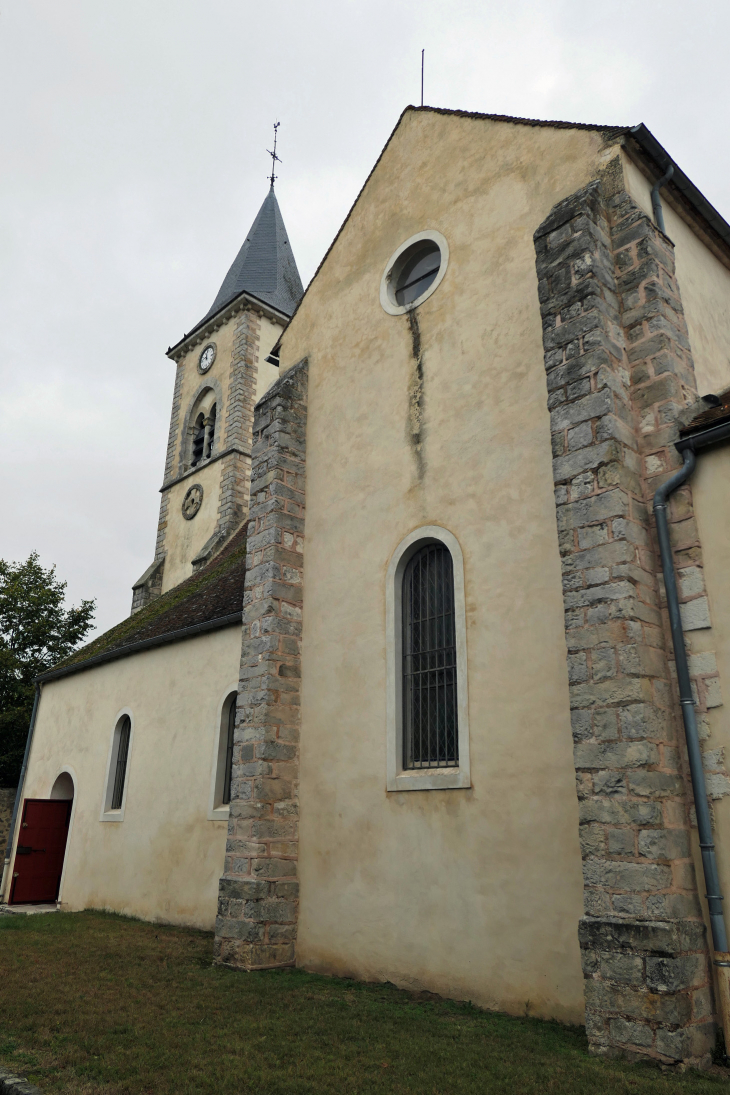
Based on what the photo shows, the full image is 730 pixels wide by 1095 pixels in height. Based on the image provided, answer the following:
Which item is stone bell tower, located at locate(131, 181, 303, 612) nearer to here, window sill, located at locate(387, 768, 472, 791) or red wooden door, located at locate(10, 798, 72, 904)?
red wooden door, located at locate(10, 798, 72, 904)

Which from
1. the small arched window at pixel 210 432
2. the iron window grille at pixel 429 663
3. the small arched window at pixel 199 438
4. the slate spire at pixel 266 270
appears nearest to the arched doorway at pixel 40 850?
the iron window grille at pixel 429 663

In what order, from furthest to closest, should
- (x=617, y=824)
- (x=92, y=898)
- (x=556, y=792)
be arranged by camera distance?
1. (x=92, y=898)
2. (x=556, y=792)
3. (x=617, y=824)

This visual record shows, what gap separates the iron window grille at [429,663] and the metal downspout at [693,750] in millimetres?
2210

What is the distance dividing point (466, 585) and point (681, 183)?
14.2 feet

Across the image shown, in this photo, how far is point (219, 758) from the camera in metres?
10.6

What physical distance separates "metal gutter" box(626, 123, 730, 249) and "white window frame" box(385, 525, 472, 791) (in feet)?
12.7

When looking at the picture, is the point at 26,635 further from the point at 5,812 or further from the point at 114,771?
the point at 114,771

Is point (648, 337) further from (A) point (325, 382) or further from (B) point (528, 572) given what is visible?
(A) point (325, 382)

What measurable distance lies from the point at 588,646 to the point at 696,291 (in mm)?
4050

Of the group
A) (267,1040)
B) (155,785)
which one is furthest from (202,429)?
(267,1040)

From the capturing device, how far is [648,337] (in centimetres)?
627

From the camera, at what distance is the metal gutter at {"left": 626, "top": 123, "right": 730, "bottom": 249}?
6.86 m

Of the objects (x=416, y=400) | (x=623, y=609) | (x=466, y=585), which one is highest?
(x=416, y=400)

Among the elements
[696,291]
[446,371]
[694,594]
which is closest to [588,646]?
[694,594]
